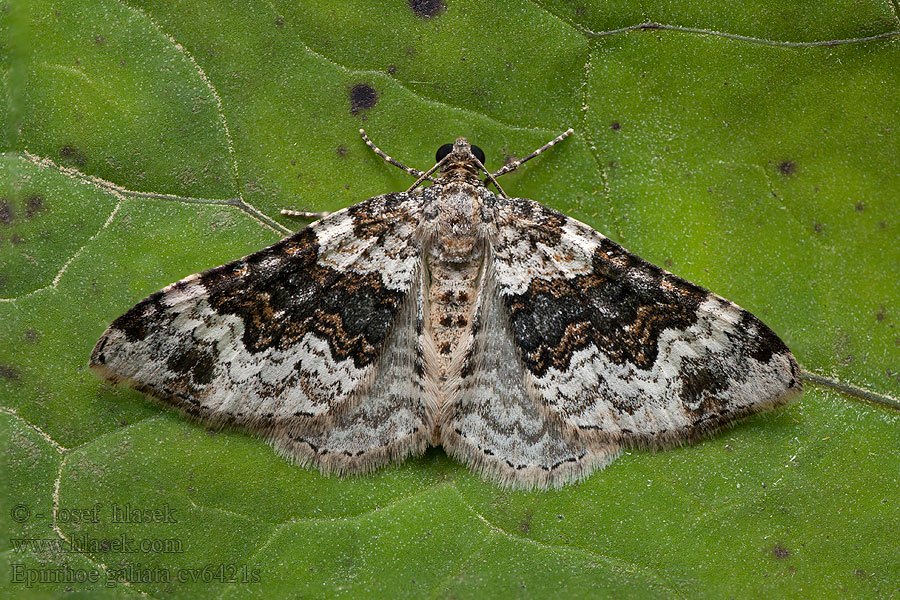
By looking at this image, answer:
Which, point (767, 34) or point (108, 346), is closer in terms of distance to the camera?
point (108, 346)

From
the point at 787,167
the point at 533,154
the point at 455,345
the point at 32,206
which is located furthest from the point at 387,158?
the point at 787,167

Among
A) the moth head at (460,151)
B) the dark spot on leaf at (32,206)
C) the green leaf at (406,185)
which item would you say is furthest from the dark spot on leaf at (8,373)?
the moth head at (460,151)

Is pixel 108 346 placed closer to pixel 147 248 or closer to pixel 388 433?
pixel 147 248

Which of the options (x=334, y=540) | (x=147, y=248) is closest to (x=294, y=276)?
(x=147, y=248)

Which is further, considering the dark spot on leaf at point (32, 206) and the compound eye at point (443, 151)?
the compound eye at point (443, 151)

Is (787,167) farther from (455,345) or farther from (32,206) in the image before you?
(32,206)

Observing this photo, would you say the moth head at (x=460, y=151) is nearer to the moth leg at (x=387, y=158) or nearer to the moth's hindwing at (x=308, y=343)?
the moth leg at (x=387, y=158)

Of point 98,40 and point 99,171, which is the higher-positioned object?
point 98,40
